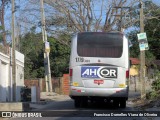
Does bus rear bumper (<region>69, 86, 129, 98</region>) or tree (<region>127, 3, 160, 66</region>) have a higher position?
tree (<region>127, 3, 160, 66</region>)

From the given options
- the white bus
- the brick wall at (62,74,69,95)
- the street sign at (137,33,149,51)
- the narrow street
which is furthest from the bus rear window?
the brick wall at (62,74,69,95)

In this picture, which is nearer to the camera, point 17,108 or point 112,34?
point 17,108

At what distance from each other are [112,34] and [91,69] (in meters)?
2.00

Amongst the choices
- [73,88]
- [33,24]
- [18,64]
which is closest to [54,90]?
[33,24]

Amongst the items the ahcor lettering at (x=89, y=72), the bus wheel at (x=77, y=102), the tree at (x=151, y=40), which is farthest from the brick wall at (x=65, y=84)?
the ahcor lettering at (x=89, y=72)

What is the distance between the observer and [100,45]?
766 inches

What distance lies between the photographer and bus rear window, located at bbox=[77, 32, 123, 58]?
1931 centimetres

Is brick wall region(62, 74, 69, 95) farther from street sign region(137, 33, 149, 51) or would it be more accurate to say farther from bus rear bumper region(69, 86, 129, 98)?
bus rear bumper region(69, 86, 129, 98)

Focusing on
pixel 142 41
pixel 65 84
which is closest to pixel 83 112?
pixel 142 41

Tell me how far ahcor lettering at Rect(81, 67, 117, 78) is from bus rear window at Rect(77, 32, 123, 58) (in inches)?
26.5

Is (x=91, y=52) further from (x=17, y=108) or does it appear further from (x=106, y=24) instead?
(x=106, y=24)

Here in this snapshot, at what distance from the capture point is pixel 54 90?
46219 millimetres

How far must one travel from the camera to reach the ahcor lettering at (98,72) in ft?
62.0

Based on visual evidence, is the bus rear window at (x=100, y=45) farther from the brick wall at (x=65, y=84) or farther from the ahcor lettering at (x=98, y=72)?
the brick wall at (x=65, y=84)
